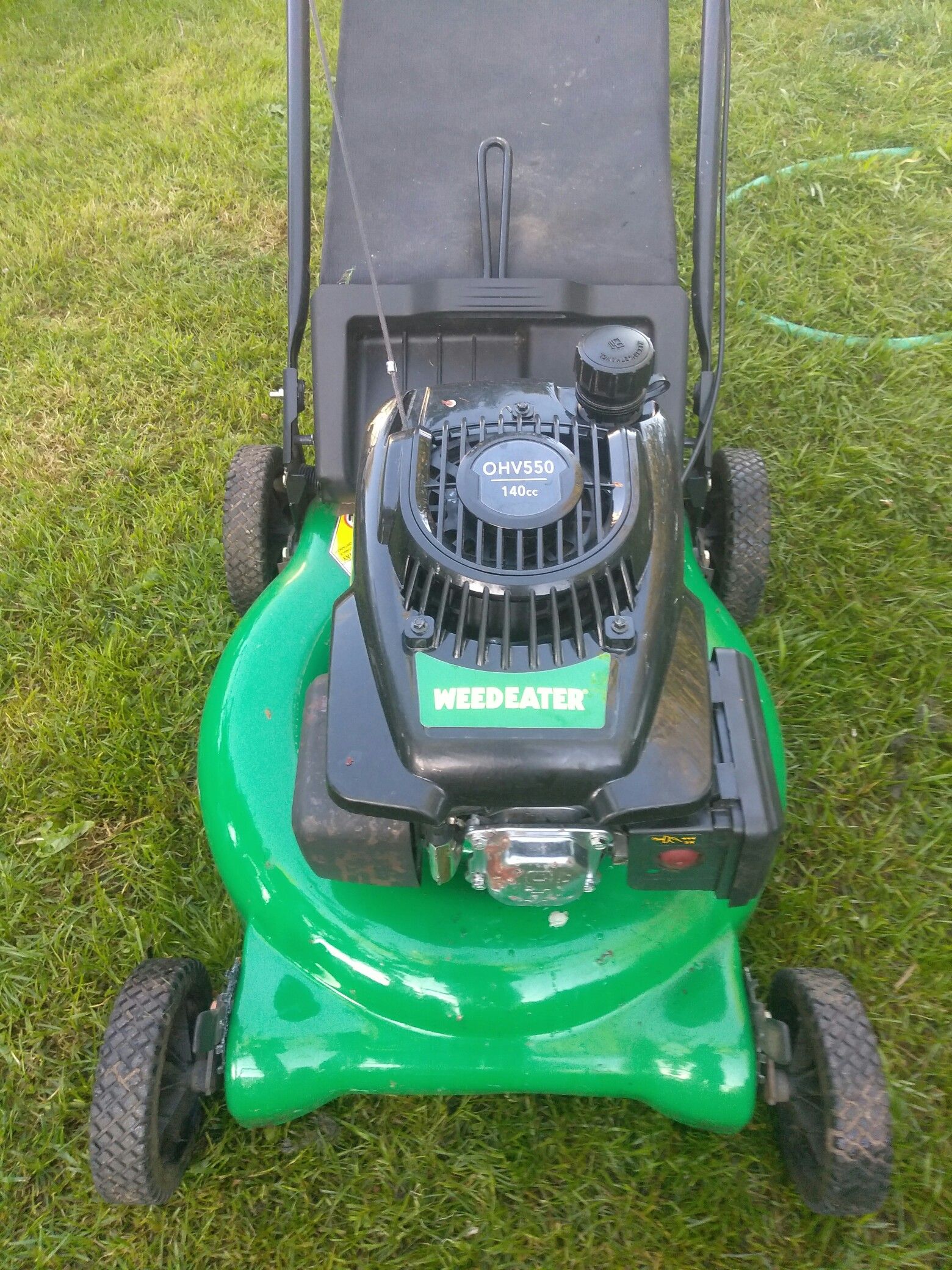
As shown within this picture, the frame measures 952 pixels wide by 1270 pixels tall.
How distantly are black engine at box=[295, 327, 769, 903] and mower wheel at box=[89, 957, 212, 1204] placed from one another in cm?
36

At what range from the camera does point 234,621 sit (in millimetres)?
2283

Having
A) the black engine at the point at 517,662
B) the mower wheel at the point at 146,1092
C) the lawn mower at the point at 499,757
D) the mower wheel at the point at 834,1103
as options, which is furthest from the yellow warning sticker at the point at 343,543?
the mower wheel at the point at 834,1103

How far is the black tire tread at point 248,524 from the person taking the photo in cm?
202

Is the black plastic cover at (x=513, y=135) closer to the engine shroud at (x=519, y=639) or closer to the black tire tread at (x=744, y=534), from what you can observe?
the black tire tread at (x=744, y=534)

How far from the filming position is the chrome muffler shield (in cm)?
117

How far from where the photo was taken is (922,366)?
270 centimetres

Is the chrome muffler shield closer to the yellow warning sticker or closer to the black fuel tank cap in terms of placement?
the black fuel tank cap

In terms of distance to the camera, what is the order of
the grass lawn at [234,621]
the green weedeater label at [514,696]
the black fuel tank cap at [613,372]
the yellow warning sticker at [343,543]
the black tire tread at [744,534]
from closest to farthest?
1. the green weedeater label at [514,696]
2. the black fuel tank cap at [613,372]
3. the grass lawn at [234,621]
4. the yellow warning sticker at [343,543]
5. the black tire tread at [744,534]

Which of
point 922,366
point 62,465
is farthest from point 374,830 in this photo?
point 922,366

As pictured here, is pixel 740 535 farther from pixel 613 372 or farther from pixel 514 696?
pixel 514 696

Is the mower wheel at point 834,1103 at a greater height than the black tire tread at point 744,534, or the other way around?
the black tire tread at point 744,534

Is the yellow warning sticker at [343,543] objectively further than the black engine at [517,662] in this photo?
Yes

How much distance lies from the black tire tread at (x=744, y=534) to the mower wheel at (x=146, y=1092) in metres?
1.21

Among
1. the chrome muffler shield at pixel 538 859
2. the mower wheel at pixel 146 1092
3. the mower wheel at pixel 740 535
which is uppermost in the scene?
the mower wheel at pixel 740 535
